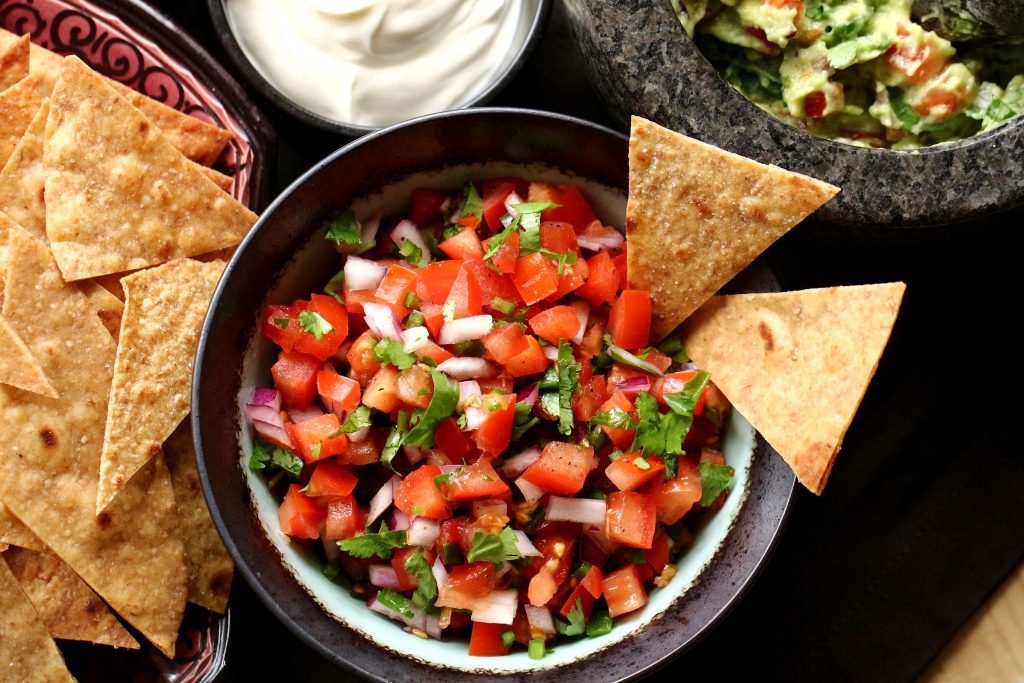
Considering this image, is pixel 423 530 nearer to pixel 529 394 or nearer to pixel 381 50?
pixel 529 394

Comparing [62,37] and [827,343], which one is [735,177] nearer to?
[827,343]

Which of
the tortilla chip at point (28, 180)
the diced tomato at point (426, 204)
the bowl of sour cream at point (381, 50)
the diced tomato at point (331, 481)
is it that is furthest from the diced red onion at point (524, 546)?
the tortilla chip at point (28, 180)

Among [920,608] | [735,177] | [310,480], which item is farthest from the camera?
[920,608]

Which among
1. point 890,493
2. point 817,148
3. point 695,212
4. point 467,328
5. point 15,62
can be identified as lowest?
point 890,493

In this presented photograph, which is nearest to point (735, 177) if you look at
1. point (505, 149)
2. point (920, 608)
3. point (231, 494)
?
point (505, 149)

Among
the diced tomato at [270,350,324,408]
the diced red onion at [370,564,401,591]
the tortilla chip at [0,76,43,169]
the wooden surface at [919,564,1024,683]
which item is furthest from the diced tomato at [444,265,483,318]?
the wooden surface at [919,564,1024,683]

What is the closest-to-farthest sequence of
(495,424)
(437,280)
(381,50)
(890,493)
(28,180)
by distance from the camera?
(495,424), (437,280), (28,180), (381,50), (890,493)

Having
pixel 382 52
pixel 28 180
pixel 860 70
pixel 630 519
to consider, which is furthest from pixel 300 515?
pixel 860 70
